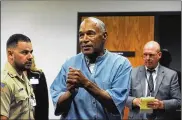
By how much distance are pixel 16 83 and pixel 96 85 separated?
38 centimetres

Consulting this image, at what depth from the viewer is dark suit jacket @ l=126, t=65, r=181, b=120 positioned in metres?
2.63

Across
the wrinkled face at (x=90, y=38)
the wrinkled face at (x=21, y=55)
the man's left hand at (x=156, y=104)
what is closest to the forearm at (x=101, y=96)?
the wrinkled face at (x=90, y=38)

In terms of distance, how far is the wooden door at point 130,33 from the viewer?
13.1 ft

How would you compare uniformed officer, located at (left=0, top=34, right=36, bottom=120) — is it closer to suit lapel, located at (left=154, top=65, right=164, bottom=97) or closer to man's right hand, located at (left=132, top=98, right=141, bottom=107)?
man's right hand, located at (left=132, top=98, right=141, bottom=107)

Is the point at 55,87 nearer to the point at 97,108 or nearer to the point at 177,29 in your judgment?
the point at 97,108

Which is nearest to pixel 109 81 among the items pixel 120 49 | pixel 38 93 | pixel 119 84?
pixel 119 84

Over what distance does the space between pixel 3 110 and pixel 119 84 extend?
1.70ft

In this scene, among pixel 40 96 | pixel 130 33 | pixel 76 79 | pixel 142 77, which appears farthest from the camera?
pixel 130 33

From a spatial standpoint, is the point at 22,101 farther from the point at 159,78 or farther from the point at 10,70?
the point at 159,78

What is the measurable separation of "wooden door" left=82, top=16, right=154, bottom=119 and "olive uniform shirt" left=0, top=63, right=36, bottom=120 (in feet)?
8.35

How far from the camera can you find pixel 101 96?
4.60ft

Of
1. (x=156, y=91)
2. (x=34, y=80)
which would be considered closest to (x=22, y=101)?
(x=34, y=80)

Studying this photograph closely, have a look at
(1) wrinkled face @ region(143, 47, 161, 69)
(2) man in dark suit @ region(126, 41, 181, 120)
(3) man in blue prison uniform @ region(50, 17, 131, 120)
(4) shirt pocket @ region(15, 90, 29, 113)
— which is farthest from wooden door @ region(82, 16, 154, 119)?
(4) shirt pocket @ region(15, 90, 29, 113)

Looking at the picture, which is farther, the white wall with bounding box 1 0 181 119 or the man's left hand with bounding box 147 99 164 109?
the white wall with bounding box 1 0 181 119
